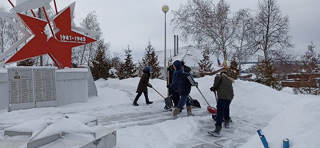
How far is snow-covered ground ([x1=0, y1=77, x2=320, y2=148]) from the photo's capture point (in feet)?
10.9

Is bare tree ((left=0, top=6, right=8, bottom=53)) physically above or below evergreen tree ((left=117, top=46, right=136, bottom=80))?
above

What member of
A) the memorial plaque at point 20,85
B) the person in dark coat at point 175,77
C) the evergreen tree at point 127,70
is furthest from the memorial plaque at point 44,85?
the evergreen tree at point 127,70

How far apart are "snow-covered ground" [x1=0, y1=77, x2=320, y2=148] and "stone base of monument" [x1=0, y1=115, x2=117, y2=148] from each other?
117cm

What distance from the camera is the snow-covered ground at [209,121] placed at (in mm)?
3320

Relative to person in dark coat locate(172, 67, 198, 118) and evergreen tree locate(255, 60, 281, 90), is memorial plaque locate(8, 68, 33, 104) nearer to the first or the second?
person in dark coat locate(172, 67, 198, 118)

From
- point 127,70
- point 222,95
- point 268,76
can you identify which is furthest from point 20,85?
point 127,70

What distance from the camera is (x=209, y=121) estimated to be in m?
6.96

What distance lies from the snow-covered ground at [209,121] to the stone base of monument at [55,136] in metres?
1.17

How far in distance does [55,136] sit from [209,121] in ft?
15.4

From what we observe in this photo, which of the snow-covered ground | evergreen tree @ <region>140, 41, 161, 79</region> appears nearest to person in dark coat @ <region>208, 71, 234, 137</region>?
the snow-covered ground

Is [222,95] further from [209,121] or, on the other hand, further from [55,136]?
[55,136]

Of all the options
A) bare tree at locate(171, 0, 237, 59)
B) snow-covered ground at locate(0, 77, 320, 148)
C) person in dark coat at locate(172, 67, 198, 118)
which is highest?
bare tree at locate(171, 0, 237, 59)

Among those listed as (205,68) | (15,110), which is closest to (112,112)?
(15,110)

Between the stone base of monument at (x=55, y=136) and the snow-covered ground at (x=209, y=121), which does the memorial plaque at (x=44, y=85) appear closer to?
the snow-covered ground at (x=209, y=121)
